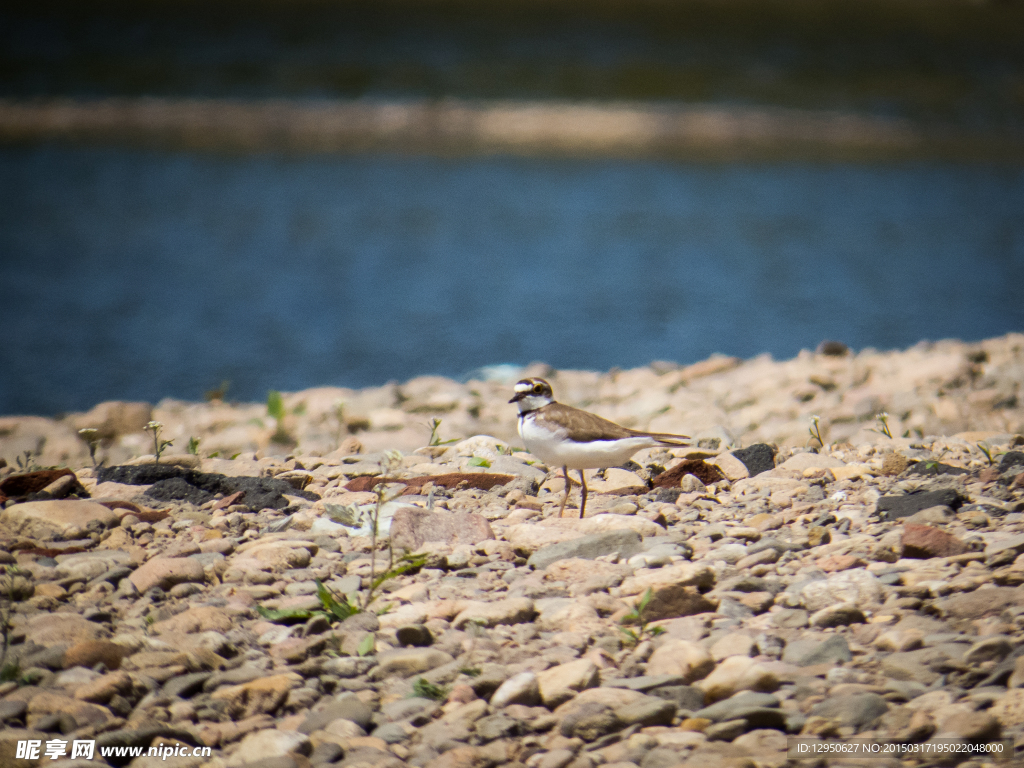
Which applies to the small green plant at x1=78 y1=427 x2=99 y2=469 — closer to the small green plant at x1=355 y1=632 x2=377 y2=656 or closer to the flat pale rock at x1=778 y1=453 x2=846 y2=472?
the small green plant at x1=355 y1=632 x2=377 y2=656

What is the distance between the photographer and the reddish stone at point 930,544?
2.83 metres

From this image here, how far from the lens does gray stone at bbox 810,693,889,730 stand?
2.18 m

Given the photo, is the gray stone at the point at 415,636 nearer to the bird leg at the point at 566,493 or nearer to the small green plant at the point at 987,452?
the bird leg at the point at 566,493

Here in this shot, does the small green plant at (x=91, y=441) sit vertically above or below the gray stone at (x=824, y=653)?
above

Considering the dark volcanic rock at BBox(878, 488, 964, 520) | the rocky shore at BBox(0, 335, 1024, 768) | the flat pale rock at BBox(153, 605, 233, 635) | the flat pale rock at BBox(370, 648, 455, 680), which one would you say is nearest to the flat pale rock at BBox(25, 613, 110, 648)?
the rocky shore at BBox(0, 335, 1024, 768)

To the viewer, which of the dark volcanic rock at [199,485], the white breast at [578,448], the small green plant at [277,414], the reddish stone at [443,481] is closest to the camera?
the white breast at [578,448]

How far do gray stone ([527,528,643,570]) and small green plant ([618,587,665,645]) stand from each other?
1.13ft

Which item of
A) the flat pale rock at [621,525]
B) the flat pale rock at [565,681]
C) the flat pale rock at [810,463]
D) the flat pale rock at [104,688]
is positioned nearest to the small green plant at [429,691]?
the flat pale rock at [565,681]

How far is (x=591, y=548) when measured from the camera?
9.74 ft

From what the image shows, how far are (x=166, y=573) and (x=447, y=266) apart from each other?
924 centimetres

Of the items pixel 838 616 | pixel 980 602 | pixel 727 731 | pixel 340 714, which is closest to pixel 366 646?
pixel 340 714

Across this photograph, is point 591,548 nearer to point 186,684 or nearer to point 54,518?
point 186,684

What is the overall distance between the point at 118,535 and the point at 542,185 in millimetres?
14878

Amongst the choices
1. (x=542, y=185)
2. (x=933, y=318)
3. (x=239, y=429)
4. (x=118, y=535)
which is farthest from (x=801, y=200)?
(x=118, y=535)
